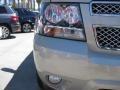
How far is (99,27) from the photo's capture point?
309cm

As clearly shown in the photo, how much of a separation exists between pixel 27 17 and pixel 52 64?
18958mm

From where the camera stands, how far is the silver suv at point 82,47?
118 inches

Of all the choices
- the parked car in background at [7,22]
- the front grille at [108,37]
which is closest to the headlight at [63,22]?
the front grille at [108,37]

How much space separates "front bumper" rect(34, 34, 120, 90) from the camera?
9.78 ft

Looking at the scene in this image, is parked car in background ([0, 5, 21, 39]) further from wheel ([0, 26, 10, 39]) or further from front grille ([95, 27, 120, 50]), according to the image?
front grille ([95, 27, 120, 50])

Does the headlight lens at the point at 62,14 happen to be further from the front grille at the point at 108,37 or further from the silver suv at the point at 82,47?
the front grille at the point at 108,37

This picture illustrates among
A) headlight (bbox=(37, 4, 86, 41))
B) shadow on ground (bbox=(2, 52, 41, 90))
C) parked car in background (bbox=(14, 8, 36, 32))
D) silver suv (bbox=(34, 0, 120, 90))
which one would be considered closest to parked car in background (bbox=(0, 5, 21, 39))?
parked car in background (bbox=(14, 8, 36, 32))

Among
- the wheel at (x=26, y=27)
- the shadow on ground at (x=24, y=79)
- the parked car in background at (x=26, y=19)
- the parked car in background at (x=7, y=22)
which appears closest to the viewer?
the shadow on ground at (x=24, y=79)

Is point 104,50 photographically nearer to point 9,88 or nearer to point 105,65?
point 105,65

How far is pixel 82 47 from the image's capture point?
307 cm

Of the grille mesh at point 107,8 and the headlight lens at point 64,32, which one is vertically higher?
the grille mesh at point 107,8

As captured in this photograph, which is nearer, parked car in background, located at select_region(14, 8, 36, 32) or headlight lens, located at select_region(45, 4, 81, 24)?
headlight lens, located at select_region(45, 4, 81, 24)

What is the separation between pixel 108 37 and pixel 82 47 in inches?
9.7

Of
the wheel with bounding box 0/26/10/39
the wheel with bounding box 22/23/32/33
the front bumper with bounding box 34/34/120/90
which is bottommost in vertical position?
the wheel with bounding box 22/23/32/33
